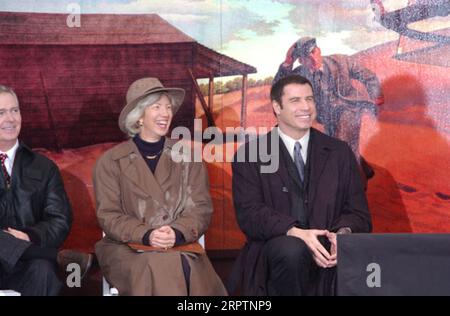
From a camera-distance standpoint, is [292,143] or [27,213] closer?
[27,213]

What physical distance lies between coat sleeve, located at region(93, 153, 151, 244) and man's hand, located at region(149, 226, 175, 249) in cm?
6

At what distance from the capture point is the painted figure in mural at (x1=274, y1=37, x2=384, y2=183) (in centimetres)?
639

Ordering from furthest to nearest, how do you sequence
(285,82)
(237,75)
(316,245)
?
1. (237,75)
2. (285,82)
3. (316,245)

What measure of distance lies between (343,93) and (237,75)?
0.77 meters

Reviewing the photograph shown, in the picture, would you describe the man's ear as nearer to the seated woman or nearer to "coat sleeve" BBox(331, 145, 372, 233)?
"coat sleeve" BBox(331, 145, 372, 233)

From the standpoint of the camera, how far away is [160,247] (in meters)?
4.81

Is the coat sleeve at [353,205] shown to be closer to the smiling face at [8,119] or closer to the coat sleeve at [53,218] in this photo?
the coat sleeve at [53,218]

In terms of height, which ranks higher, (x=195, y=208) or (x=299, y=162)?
(x=299, y=162)

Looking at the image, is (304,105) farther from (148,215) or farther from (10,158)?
(10,158)

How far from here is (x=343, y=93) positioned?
6414mm

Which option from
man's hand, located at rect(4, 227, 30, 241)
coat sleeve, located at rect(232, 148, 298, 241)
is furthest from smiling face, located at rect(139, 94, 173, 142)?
man's hand, located at rect(4, 227, 30, 241)

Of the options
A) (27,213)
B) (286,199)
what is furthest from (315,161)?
(27,213)

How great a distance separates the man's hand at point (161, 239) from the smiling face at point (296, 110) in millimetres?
1005
